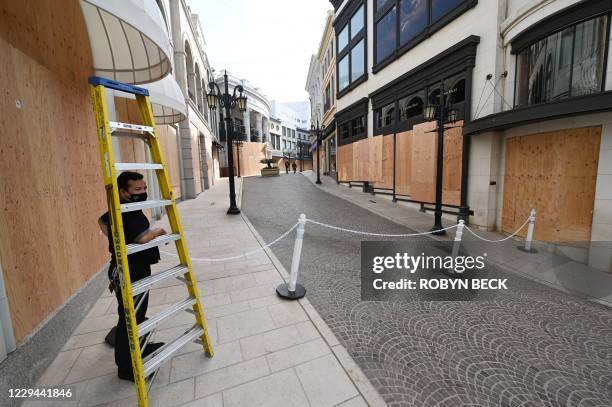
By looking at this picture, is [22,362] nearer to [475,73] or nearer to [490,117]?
[490,117]

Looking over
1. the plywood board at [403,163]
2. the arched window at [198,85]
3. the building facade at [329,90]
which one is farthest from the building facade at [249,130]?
the plywood board at [403,163]

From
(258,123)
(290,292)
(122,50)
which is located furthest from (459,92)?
(258,123)

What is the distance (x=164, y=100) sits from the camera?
6.58 metres

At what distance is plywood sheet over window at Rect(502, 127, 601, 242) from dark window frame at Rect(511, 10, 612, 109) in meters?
1.14

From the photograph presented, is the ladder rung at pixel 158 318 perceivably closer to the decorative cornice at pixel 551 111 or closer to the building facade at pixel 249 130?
the decorative cornice at pixel 551 111

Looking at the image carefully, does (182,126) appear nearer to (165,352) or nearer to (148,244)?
(148,244)

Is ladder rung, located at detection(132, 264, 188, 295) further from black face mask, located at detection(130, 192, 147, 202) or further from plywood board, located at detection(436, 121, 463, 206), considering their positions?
plywood board, located at detection(436, 121, 463, 206)

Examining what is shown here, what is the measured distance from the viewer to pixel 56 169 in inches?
135

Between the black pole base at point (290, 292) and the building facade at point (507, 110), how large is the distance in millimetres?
6850

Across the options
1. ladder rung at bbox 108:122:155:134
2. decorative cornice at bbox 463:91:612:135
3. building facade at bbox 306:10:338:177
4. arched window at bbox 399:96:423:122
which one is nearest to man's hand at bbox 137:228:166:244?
ladder rung at bbox 108:122:155:134

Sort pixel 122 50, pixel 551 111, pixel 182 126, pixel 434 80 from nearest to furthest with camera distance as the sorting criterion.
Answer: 1. pixel 122 50
2. pixel 551 111
3. pixel 434 80
4. pixel 182 126

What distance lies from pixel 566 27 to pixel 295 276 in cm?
885

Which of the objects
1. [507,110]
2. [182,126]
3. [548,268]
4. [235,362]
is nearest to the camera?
[235,362]

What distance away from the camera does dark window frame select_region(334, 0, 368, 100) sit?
52.5 feet
